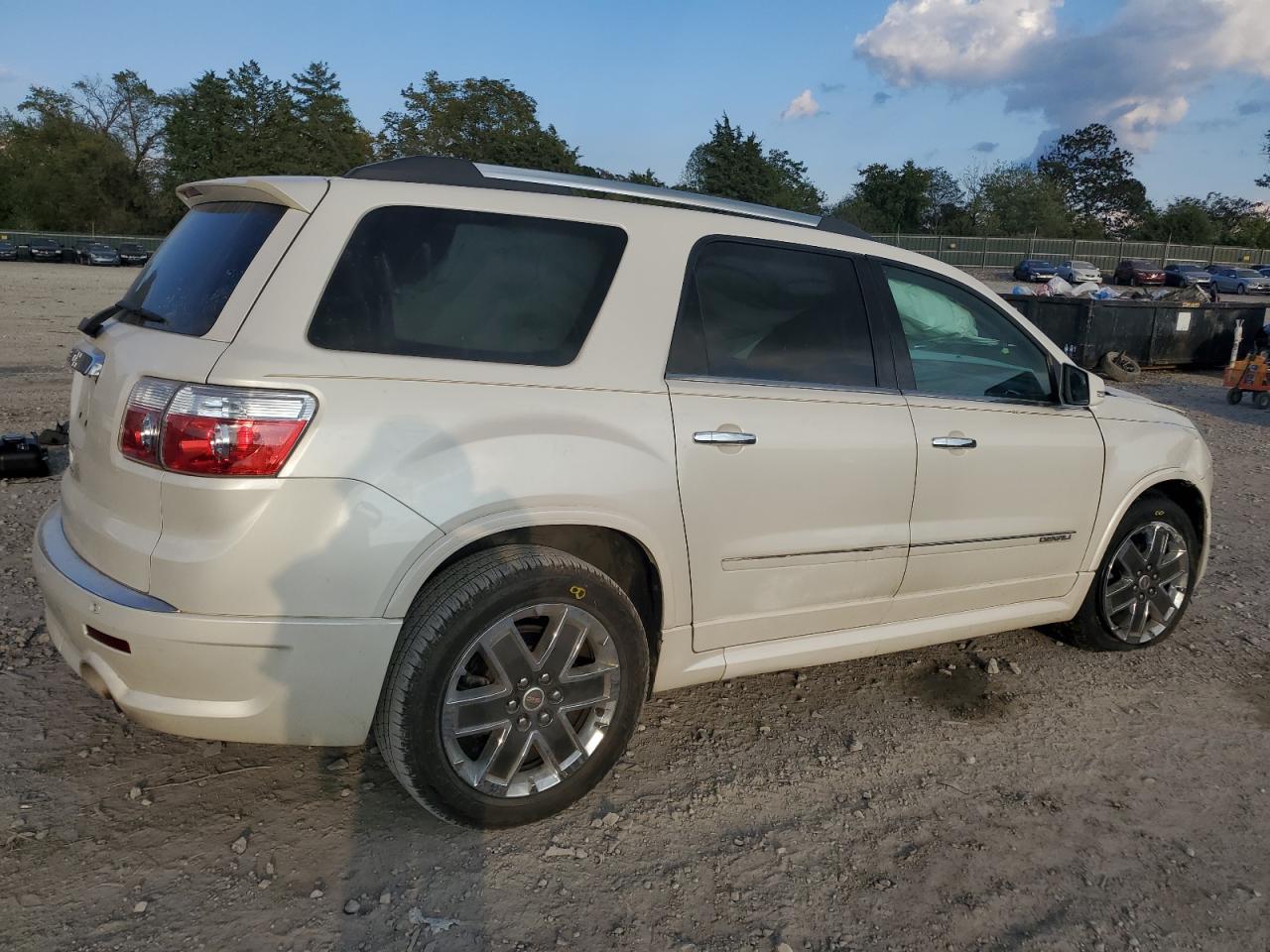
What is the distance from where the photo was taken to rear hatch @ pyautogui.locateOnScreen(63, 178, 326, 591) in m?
2.55

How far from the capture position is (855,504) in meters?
3.39

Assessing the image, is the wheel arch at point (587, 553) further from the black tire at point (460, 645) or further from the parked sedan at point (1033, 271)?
the parked sedan at point (1033, 271)

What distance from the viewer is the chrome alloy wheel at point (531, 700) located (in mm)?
2766

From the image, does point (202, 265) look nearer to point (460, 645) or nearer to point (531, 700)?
point (460, 645)

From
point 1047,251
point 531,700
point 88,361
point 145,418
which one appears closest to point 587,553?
point 531,700

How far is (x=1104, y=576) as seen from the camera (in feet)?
14.2

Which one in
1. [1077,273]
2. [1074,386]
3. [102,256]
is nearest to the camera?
[1074,386]

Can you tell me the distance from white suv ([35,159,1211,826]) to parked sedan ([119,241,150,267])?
54138 mm

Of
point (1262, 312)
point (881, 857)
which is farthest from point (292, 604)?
point (1262, 312)

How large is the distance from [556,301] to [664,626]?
1128mm

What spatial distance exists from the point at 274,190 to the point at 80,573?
125 cm

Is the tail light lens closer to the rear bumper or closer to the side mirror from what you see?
the rear bumper

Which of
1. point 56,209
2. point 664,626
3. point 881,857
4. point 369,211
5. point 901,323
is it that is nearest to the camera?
point 369,211

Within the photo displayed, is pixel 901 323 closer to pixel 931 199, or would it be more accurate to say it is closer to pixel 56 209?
pixel 56 209
